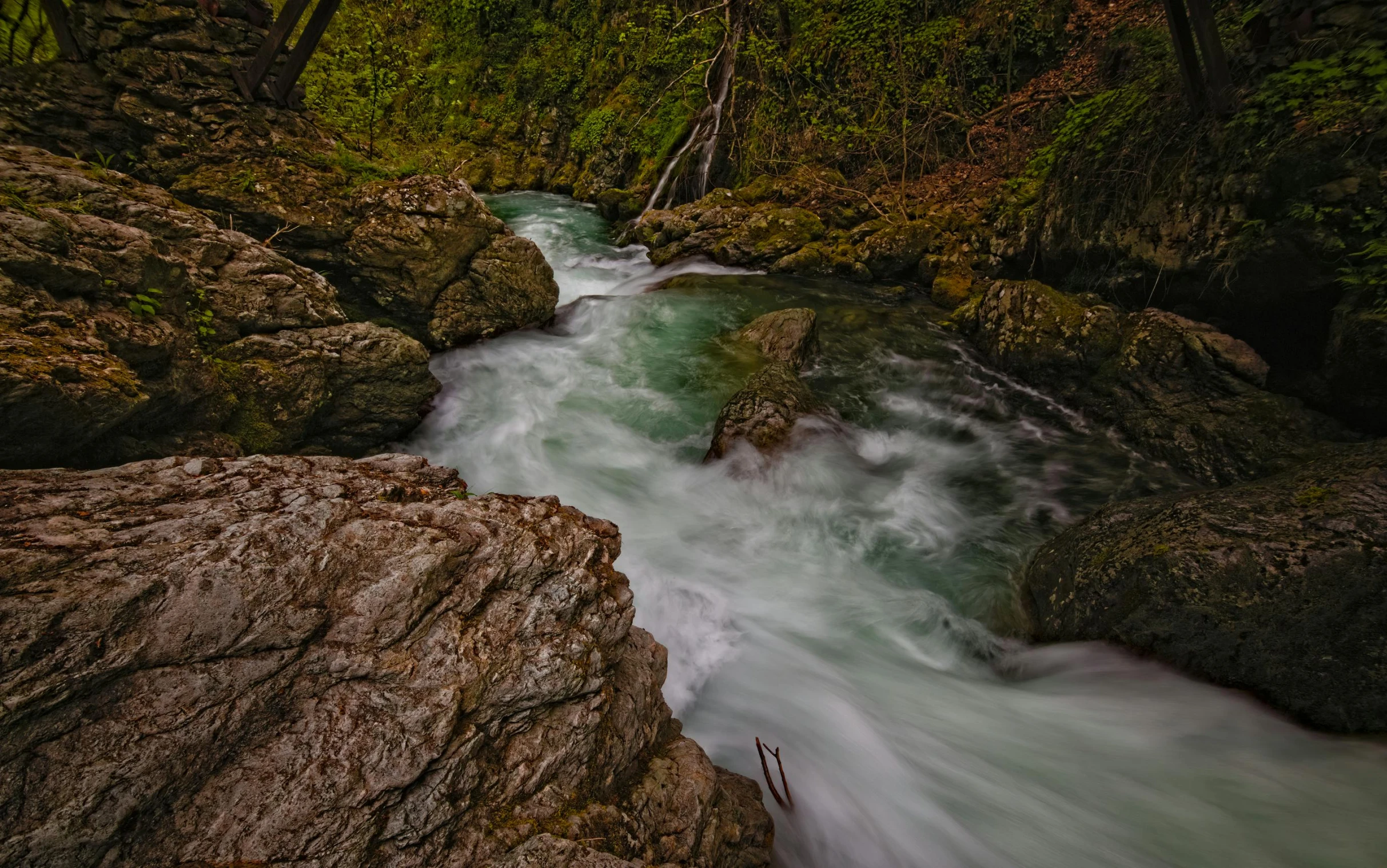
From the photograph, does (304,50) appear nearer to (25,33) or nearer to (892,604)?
(25,33)

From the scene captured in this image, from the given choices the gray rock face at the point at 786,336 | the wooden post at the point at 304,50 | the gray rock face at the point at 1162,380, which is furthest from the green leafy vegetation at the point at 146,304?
the gray rock face at the point at 1162,380

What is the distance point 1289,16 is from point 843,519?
6.07 m

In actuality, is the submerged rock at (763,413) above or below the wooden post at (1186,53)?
below

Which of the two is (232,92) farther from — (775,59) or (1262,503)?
(775,59)

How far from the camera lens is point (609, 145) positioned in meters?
15.7

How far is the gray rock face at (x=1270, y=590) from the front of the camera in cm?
315

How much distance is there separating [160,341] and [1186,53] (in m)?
9.08

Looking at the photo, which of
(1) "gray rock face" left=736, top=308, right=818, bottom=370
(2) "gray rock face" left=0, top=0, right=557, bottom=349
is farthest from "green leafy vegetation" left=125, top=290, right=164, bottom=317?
(1) "gray rock face" left=736, top=308, right=818, bottom=370

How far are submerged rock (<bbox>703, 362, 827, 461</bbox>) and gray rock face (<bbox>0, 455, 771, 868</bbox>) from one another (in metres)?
3.63

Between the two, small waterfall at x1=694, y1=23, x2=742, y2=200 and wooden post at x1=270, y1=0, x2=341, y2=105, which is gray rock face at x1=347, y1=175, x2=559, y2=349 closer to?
wooden post at x1=270, y1=0, x2=341, y2=105

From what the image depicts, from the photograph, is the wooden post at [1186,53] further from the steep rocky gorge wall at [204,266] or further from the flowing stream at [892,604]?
the steep rocky gorge wall at [204,266]

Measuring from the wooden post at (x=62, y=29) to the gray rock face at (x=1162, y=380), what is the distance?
10348 mm

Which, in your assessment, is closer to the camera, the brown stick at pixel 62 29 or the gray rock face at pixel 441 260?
the brown stick at pixel 62 29

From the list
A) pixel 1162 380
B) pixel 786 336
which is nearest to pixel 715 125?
pixel 786 336
